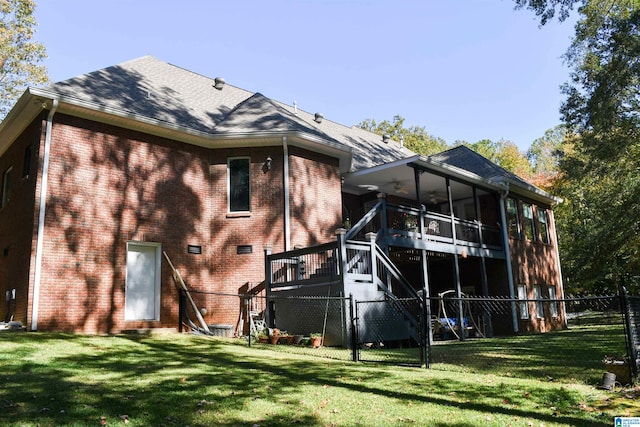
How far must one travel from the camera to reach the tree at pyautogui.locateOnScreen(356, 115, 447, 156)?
4778 cm

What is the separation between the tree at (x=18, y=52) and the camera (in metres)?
26.6

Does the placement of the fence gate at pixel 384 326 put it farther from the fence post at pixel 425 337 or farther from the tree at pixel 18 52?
the tree at pixel 18 52

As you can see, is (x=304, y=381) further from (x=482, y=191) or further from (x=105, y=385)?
(x=482, y=191)

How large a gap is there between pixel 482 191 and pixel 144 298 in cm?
1395

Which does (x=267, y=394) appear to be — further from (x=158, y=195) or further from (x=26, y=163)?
(x=26, y=163)

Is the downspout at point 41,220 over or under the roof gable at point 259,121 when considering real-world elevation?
under

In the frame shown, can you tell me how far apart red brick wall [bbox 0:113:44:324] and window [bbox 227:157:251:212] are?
5056mm

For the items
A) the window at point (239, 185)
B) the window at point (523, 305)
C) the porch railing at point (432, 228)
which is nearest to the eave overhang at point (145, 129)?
the window at point (239, 185)

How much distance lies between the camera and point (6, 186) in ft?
49.9

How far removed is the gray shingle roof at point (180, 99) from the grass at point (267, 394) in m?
7.05

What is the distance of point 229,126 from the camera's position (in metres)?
15.5

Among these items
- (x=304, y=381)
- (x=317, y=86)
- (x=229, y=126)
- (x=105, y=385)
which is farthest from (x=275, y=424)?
(x=317, y=86)

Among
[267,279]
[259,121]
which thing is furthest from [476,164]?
[267,279]

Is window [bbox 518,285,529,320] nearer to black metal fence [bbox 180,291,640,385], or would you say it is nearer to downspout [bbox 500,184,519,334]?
downspout [bbox 500,184,519,334]
